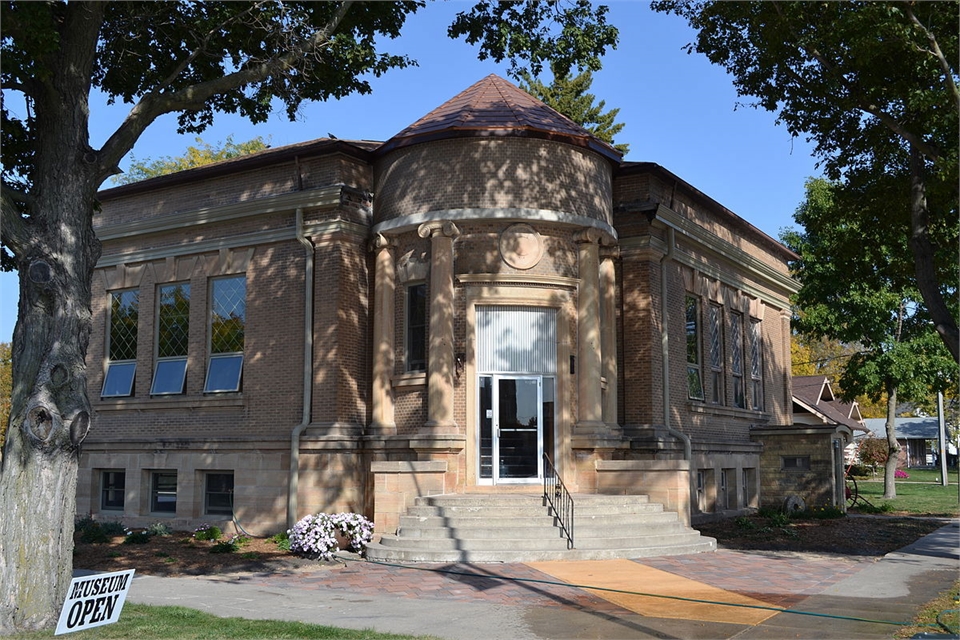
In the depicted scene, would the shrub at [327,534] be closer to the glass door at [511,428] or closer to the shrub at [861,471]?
the glass door at [511,428]

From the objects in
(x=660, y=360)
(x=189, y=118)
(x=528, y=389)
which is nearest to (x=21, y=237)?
(x=189, y=118)

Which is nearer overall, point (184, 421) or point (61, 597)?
point (61, 597)

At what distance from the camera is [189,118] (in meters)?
14.2

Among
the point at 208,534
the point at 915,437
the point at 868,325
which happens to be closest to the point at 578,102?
the point at 868,325

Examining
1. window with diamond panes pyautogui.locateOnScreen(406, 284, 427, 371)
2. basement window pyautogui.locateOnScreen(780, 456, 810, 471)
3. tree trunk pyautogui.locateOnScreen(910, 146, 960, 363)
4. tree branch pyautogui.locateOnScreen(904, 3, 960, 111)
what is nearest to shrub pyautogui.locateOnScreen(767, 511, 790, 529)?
basement window pyautogui.locateOnScreen(780, 456, 810, 471)

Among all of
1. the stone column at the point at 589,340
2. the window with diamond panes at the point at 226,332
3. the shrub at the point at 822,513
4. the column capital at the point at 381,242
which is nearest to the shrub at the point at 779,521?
the shrub at the point at 822,513

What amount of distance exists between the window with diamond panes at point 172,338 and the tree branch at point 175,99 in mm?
10695

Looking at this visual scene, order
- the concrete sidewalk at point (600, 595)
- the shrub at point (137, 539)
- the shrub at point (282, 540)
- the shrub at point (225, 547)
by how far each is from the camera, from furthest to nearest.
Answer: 1. the shrub at point (137, 539)
2. the shrub at point (282, 540)
3. the shrub at point (225, 547)
4. the concrete sidewalk at point (600, 595)

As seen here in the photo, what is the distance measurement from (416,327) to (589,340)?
138 inches

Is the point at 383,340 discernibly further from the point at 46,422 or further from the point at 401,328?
the point at 46,422

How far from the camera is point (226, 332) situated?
2077 centimetres

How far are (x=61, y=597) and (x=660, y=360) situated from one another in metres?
13.9

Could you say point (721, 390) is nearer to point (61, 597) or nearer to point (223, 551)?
point (223, 551)

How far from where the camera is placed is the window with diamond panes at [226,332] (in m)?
20.4
